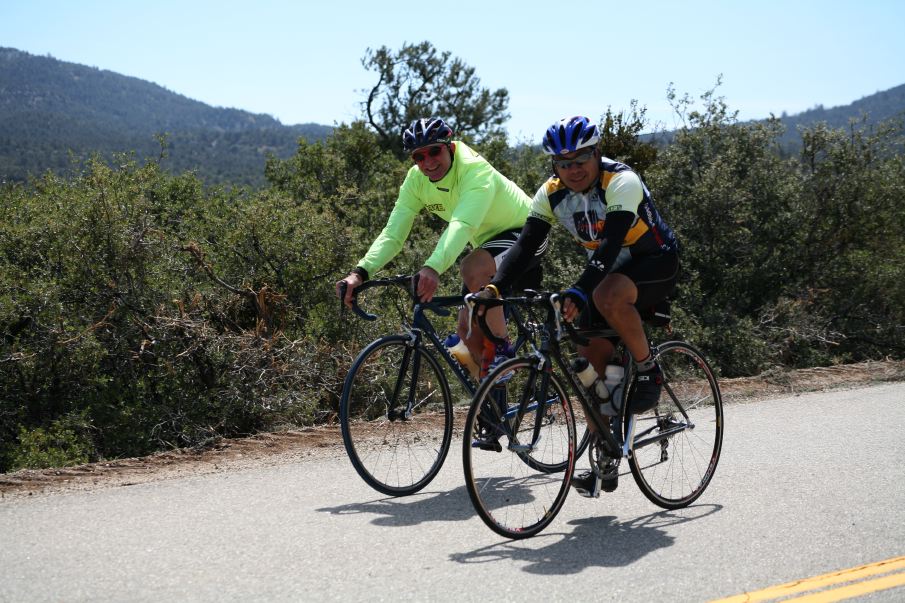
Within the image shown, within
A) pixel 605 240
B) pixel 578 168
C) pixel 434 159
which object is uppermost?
pixel 434 159

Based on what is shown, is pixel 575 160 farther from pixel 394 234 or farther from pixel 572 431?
pixel 394 234

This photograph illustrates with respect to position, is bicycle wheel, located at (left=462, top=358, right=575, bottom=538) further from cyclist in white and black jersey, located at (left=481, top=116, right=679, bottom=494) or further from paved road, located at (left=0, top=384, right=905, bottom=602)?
cyclist in white and black jersey, located at (left=481, top=116, right=679, bottom=494)

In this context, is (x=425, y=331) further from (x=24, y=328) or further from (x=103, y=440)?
(x=24, y=328)

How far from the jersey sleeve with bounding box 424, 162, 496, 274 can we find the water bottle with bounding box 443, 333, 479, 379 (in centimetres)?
54

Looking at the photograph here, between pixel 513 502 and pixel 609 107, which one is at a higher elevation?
pixel 609 107

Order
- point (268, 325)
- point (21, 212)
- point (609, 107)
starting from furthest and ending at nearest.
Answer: point (609, 107) → point (21, 212) → point (268, 325)

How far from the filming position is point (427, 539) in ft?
14.3

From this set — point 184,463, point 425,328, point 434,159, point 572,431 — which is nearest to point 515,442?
point 572,431

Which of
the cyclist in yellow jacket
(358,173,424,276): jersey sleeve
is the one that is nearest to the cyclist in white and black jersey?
the cyclist in yellow jacket

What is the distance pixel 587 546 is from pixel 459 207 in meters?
2.26

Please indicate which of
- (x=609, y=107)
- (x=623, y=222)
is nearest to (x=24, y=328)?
(x=623, y=222)

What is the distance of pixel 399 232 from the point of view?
5742 mm

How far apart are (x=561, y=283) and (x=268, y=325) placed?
504 centimetres

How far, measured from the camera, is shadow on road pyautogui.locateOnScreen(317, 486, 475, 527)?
4.72m
